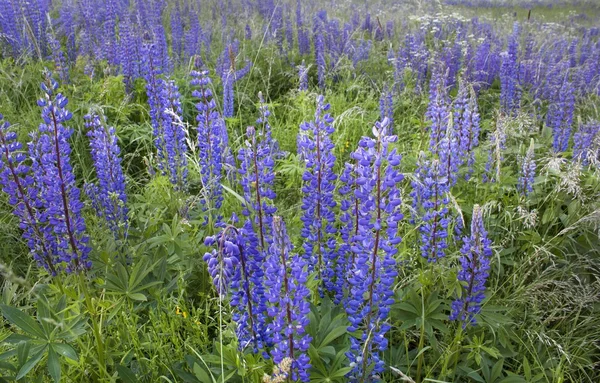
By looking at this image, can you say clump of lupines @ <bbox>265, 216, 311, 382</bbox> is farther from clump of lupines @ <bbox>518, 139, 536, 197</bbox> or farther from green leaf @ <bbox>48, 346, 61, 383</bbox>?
clump of lupines @ <bbox>518, 139, 536, 197</bbox>

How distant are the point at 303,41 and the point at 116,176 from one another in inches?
178

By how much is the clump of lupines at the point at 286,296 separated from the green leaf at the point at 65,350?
0.70 meters

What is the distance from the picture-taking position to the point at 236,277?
1.76m

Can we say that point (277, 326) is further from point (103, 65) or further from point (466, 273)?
point (103, 65)

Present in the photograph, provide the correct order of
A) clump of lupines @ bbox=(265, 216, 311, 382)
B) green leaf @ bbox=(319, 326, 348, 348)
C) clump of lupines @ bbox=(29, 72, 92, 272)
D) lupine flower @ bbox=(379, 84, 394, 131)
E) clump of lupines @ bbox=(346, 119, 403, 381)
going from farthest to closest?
lupine flower @ bbox=(379, 84, 394, 131), clump of lupines @ bbox=(29, 72, 92, 272), green leaf @ bbox=(319, 326, 348, 348), clump of lupines @ bbox=(346, 119, 403, 381), clump of lupines @ bbox=(265, 216, 311, 382)

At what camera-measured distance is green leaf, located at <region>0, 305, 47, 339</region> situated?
1.76m

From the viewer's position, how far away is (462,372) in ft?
7.20

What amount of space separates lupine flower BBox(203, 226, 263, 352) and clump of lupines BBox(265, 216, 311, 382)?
0.13m

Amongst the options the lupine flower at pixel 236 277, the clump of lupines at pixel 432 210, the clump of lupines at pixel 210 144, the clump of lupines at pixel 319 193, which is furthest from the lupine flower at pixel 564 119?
the lupine flower at pixel 236 277

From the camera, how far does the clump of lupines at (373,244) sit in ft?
5.43

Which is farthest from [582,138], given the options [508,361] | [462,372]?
[462,372]

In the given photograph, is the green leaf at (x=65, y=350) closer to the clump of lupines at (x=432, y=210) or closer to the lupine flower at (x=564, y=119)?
the clump of lupines at (x=432, y=210)

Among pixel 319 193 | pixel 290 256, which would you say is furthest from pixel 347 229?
pixel 290 256

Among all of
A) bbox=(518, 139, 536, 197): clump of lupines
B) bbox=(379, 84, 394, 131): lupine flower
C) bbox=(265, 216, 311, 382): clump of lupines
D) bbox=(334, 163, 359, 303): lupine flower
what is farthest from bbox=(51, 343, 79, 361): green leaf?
bbox=(379, 84, 394, 131): lupine flower
